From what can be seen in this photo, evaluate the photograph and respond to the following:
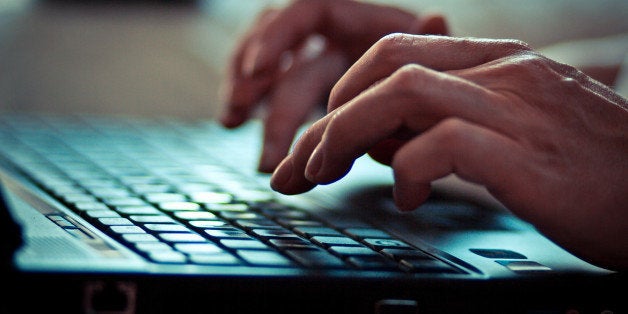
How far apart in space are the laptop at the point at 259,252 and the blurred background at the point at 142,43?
38.8 inches

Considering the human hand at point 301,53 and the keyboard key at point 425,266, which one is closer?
the keyboard key at point 425,266

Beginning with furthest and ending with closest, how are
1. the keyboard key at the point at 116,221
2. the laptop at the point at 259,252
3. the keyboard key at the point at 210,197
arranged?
the keyboard key at the point at 210,197, the keyboard key at the point at 116,221, the laptop at the point at 259,252

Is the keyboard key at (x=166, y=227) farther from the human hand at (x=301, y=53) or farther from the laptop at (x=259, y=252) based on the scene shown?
the human hand at (x=301, y=53)

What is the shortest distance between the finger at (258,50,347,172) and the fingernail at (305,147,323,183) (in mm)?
228

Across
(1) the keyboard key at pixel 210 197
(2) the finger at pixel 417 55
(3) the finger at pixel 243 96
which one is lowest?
(1) the keyboard key at pixel 210 197

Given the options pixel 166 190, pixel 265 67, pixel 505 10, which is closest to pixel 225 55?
pixel 505 10

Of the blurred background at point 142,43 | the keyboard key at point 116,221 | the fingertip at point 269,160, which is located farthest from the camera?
the blurred background at point 142,43

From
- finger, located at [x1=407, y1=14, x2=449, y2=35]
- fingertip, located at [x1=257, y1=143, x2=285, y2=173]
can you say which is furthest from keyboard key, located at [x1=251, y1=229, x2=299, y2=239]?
finger, located at [x1=407, y1=14, x2=449, y2=35]

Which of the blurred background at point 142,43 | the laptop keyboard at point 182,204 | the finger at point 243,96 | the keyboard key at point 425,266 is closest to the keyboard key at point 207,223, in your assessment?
the laptop keyboard at point 182,204

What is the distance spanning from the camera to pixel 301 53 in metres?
0.77

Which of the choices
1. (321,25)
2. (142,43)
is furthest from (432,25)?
(142,43)

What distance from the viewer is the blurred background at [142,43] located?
4.95 ft

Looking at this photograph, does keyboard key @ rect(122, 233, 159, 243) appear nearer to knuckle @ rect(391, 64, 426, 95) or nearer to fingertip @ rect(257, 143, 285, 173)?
knuckle @ rect(391, 64, 426, 95)

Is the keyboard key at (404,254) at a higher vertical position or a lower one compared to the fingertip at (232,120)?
lower
